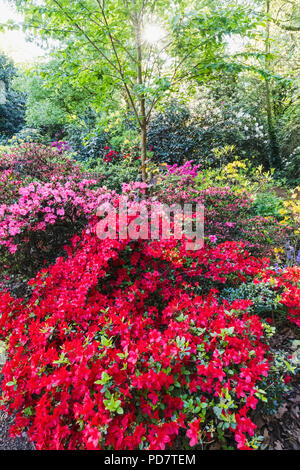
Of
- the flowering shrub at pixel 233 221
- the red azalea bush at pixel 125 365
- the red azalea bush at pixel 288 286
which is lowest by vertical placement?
the red azalea bush at pixel 125 365

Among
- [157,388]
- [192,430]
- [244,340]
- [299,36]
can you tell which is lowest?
[192,430]

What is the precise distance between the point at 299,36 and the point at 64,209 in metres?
8.43

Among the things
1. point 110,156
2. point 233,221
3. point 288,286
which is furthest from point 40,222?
point 110,156

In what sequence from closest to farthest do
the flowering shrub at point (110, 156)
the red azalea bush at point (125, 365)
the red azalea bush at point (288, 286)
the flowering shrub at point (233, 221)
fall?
1. the red azalea bush at point (125, 365)
2. the red azalea bush at point (288, 286)
3. the flowering shrub at point (233, 221)
4. the flowering shrub at point (110, 156)

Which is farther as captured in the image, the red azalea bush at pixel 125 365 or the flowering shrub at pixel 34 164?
the flowering shrub at pixel 34 164

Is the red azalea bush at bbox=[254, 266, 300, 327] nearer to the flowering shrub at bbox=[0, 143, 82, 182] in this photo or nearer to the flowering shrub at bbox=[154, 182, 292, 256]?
the flowering shrub at bbox=[154, 182, 292, 256]

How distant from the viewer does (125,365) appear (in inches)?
56.4

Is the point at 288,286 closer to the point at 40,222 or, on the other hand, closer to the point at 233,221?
the point at 233,221

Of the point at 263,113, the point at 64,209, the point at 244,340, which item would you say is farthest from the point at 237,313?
the point at 263,113

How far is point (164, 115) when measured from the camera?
23.1 feet

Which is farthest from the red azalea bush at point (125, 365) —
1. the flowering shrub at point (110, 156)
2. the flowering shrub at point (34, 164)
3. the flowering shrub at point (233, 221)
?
the flowering shrub at point (110, 156)

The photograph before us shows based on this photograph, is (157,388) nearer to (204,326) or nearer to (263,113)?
(204,326)

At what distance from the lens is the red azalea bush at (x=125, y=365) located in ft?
4.27

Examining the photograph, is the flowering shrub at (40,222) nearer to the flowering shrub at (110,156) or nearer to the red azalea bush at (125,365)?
the red azalea bush at (125,365)
